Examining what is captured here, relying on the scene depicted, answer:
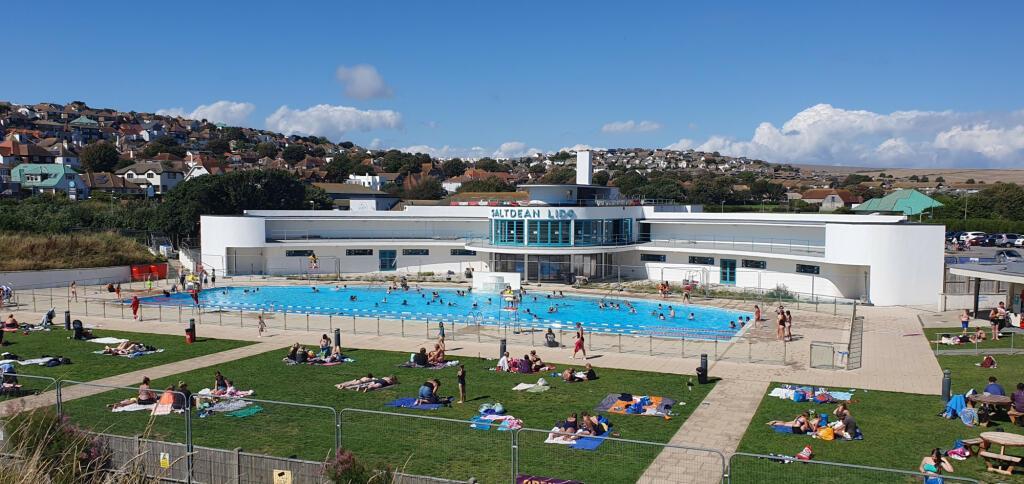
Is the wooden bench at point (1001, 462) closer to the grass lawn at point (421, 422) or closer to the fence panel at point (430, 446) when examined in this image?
the grass lawn at point (421, 422)

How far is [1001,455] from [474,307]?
30079 mm

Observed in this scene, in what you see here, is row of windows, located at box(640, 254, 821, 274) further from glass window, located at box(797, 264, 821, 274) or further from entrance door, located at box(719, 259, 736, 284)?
entrance door, located at box(719, 259, 736, 284)

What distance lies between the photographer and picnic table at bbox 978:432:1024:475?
1401cm

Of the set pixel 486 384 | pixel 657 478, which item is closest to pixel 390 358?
pixel 486 384

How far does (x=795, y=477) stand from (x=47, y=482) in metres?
11.9

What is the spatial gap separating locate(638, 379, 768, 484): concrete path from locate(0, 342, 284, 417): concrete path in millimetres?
13764

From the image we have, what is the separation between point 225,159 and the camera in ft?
635

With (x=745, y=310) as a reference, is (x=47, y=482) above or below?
above

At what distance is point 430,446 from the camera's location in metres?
15.7

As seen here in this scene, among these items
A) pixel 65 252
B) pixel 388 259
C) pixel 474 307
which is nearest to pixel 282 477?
pixel 474 307

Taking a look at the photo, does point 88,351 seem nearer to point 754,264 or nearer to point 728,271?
point 728,271

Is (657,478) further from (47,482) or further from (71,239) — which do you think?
(71,239)

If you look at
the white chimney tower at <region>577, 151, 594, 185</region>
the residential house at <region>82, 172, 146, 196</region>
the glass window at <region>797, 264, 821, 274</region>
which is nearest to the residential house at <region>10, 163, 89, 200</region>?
the residential house at <region>82, 172, 146, 196</region>

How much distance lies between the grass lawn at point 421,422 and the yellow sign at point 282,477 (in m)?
2.29
